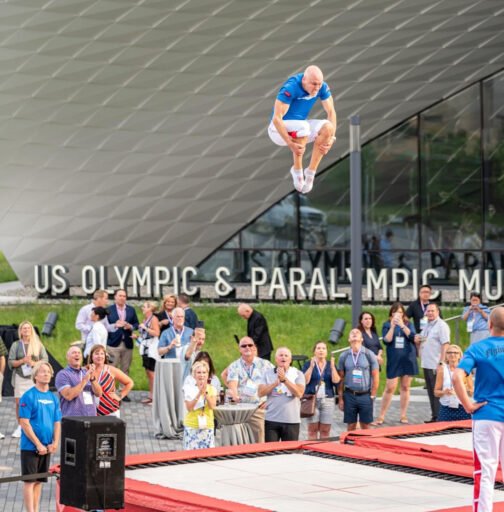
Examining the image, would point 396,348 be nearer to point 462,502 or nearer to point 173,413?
point 173,413

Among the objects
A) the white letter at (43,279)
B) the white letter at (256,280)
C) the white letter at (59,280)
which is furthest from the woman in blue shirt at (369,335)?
the white letter at (43,279)

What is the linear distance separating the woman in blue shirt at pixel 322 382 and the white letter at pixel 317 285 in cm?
1408

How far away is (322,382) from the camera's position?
13438 millimetres

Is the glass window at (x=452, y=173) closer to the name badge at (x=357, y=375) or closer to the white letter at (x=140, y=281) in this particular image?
the white letter at (x=140, y=281)

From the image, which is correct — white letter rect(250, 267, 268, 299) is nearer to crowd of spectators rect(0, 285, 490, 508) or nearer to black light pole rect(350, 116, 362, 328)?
black light pole rect(350, 116, 362, 328)

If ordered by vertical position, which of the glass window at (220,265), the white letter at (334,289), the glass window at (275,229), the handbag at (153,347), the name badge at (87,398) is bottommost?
the name badge at (87,398)

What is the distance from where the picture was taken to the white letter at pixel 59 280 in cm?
2838

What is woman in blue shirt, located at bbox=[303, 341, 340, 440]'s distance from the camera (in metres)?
13.3

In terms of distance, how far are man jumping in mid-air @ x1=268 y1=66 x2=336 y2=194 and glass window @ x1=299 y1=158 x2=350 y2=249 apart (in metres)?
20.9

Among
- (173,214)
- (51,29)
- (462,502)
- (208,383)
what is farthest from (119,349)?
(173,214)

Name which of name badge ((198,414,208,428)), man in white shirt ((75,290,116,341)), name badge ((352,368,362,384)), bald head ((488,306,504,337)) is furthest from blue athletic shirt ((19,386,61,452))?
man in white shirt ((75,290,116,341))

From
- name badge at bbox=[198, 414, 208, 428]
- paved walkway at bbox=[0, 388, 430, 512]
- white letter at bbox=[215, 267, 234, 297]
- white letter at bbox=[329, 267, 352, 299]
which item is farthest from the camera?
white letter at bbox=[215, 267, 234, 297]

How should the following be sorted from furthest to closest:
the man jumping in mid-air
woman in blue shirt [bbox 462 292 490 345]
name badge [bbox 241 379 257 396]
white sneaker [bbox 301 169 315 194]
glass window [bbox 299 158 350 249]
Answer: glass window [bbox 299 158 350 249] < woman in blue shirt [bbox 462 292 490 345] < name badge [bbox 241 379 257 396] < white sneaker [bbox 301 169 315 194] < the man jumping in mid-air

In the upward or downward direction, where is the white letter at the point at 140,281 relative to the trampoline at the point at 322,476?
upward
